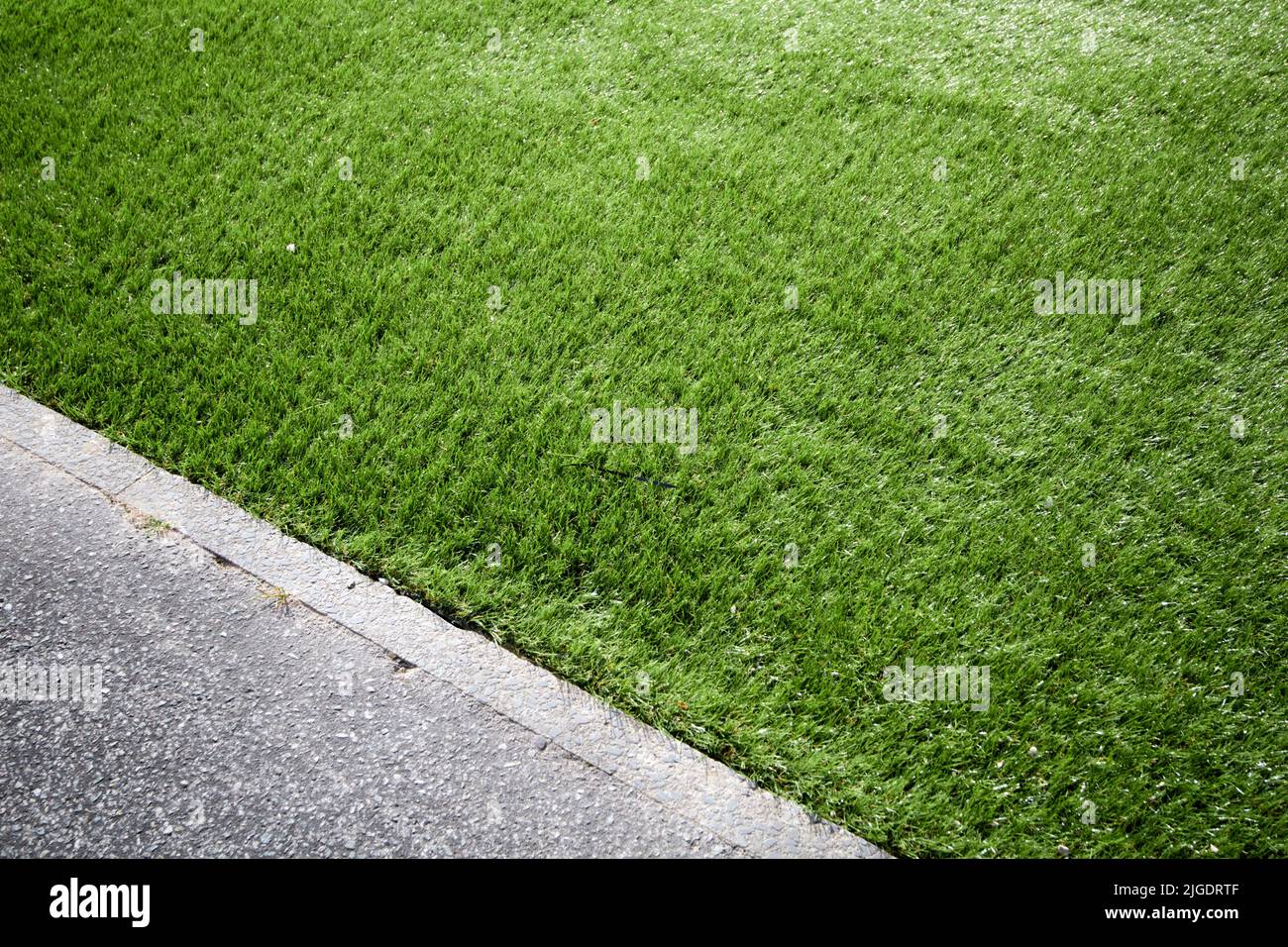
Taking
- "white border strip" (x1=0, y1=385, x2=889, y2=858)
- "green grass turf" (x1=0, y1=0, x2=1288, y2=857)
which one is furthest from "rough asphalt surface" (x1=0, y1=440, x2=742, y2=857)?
"green grass turf" (x1=0, y1=0, x2=1288, y2=857)

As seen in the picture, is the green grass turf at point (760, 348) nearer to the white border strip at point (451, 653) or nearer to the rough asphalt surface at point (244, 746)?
the white border strip at point (451, 653)

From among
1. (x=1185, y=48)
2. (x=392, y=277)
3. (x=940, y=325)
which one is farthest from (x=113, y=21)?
(x=1185, y=48)

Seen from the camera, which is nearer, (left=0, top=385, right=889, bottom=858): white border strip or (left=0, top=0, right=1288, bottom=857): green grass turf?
(left=0, top=385, right=889, bottom=858): white border strip

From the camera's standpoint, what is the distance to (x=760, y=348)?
449 cm

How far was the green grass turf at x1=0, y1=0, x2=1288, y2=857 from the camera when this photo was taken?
3219 millimetres

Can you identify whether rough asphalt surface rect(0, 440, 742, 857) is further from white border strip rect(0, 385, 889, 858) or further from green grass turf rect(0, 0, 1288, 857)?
green grass turf rect(0, 0, 1288, 857)

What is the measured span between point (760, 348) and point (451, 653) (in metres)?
2.42

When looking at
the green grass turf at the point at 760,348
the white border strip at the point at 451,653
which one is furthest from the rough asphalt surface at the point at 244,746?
the green grass turf at the point at 760,348

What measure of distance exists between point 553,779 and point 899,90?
18.9 feet

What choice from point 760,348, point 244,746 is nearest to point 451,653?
point 244,746

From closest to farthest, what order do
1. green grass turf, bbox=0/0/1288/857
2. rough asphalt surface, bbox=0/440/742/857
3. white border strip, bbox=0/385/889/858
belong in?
rough asphalt surface, bbox=0/440/742/857, white border strip, bbox=0/385/889/858, green grass turf, bbox=0/0/1288/857

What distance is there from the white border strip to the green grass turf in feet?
0.32

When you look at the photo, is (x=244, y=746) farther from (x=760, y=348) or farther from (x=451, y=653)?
(x=760, y=348)

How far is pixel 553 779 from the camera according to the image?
2906mm
